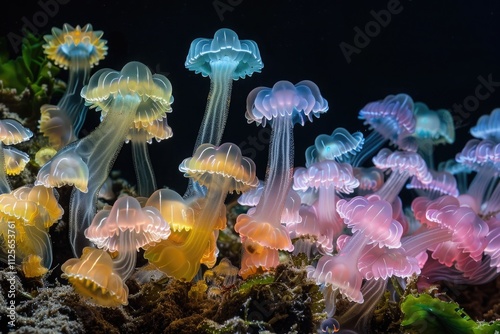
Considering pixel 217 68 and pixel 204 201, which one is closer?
pixel 204 201

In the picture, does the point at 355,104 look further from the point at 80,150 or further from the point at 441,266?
the point at 80,150

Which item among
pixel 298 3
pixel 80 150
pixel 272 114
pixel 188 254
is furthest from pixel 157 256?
pixel 298 3

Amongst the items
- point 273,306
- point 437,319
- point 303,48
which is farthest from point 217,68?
point 303,48

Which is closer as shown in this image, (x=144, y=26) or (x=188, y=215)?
(x=188, y=215)

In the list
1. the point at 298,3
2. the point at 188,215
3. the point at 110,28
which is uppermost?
the point at 298,3

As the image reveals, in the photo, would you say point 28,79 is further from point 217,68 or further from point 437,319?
point 437,319

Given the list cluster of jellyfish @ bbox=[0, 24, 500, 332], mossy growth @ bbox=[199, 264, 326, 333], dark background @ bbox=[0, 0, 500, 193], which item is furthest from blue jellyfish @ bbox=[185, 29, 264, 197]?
dark background @ bbox=[0, 0, 500, 193]
